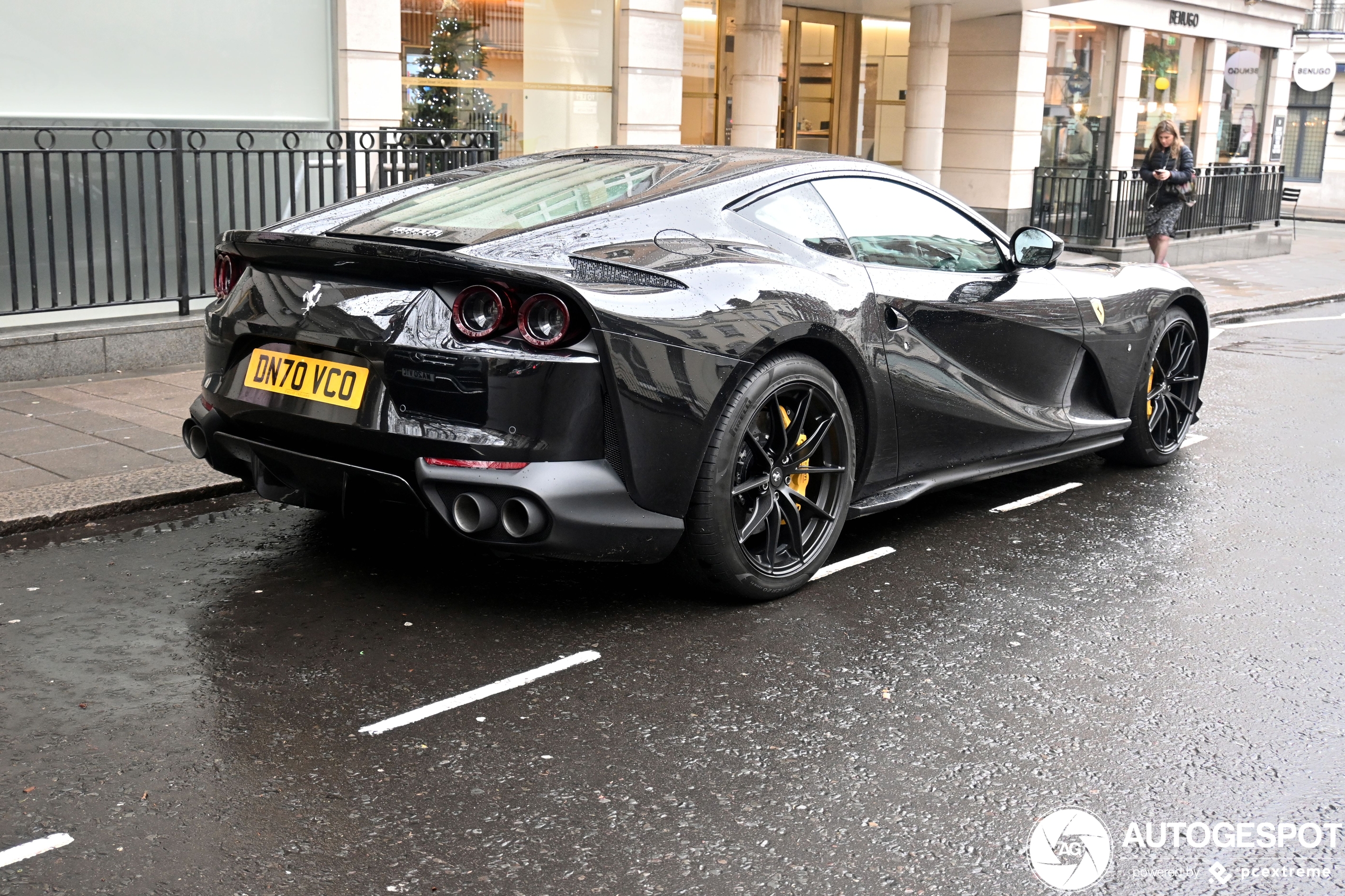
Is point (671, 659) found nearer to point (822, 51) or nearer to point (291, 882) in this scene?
point (291, 882)

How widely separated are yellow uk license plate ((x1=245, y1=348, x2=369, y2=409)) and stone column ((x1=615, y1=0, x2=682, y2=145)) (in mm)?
10328

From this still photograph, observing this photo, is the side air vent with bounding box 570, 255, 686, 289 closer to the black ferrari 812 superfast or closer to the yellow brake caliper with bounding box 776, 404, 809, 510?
the black ferrari 812 superfast

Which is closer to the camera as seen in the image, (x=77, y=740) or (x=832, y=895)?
(x=832, y=895)

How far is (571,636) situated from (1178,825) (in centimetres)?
189

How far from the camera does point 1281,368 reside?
10.5m

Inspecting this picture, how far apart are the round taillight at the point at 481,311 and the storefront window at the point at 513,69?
29.5 ft

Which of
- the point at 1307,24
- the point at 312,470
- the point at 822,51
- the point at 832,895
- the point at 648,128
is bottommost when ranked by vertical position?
the point at 832,895

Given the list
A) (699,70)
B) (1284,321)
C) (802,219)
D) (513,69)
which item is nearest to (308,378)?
(802,219)

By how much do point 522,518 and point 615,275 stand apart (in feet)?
2.60

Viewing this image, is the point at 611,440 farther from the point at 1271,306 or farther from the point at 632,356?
the point at 1271,306

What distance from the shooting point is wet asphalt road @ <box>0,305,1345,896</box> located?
9.84 feet

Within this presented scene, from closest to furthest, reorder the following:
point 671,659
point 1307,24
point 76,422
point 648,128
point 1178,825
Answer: point 1178,825 → point 671,659 → point 76,422 → point 648,128 → point 1307,24

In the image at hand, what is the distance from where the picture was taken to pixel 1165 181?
57.8 feet

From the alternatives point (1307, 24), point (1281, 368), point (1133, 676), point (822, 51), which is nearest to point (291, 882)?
point (1133, 676)
